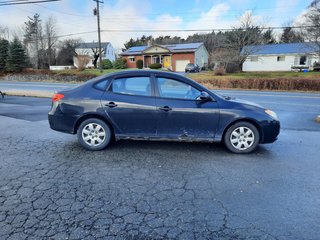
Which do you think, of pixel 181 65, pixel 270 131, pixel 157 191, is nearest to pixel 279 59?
pixel 181 65

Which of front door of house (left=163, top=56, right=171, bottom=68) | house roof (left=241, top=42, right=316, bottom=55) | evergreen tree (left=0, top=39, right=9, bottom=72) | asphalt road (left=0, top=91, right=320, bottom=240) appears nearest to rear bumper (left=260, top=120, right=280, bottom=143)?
asphalt road (left=0, top=91, right=320, bottom=240)

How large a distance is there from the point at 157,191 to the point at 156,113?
5.76ft

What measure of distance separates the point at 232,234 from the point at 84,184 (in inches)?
82.3

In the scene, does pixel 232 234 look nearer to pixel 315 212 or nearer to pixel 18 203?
pixel 315 212

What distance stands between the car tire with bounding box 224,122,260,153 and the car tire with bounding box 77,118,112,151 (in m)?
2.40

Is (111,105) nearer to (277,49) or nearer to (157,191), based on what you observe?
(157,191)

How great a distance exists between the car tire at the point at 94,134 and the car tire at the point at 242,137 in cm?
240

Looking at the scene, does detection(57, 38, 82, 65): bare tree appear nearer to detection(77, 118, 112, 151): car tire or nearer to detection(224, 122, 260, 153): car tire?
detection(77, 118, 112, 151): car tire

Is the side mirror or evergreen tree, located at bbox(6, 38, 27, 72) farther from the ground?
evergreen tree, located at bbox(6, 38, 27, 72)

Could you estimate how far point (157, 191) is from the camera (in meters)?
3.26

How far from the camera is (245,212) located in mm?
2814

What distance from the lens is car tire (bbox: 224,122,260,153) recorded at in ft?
15.2

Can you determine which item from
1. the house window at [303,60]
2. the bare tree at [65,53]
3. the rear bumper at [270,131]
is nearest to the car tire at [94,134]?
the rear bumper at [270,131]

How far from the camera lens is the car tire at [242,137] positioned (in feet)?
15.2
